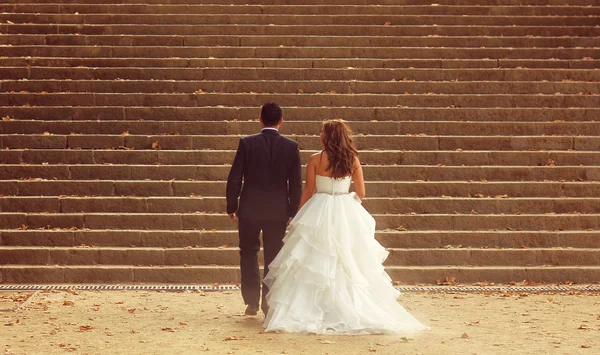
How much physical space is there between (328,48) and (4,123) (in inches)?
194

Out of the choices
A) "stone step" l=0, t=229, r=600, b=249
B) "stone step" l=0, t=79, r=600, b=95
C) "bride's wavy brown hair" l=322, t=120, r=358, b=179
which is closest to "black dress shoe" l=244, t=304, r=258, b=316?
"bride's wavy brown hair" l=322, t=120, r=358, b=179

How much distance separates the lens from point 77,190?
11461mm

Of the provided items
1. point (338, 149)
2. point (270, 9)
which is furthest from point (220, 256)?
point (270, 9)

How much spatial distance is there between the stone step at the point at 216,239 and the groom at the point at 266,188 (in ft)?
9.15

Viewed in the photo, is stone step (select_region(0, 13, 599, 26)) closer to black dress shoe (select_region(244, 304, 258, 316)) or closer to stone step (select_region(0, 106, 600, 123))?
stone step (select_region(0, 106, 600, 123))

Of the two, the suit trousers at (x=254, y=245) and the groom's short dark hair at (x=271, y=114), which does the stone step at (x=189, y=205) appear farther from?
the groom's short dark hair at (x=271, y=114)

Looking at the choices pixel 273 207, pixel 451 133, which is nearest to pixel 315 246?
pixel 273 207

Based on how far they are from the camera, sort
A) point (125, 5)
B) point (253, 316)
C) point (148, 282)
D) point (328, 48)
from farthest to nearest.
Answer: point (125, 5) → point (328, 48) → point (148, 282) → point (253, 316)

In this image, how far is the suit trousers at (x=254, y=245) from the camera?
7.71 m

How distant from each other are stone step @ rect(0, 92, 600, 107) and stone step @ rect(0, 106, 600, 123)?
256 mm

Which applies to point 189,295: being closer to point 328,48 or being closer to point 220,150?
point 220,150

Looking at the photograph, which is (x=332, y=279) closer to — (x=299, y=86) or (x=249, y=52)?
(x=299, y=86)

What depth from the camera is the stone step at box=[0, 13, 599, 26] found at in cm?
1571

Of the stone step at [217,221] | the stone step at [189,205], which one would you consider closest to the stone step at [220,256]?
the stone step at [217,221]
